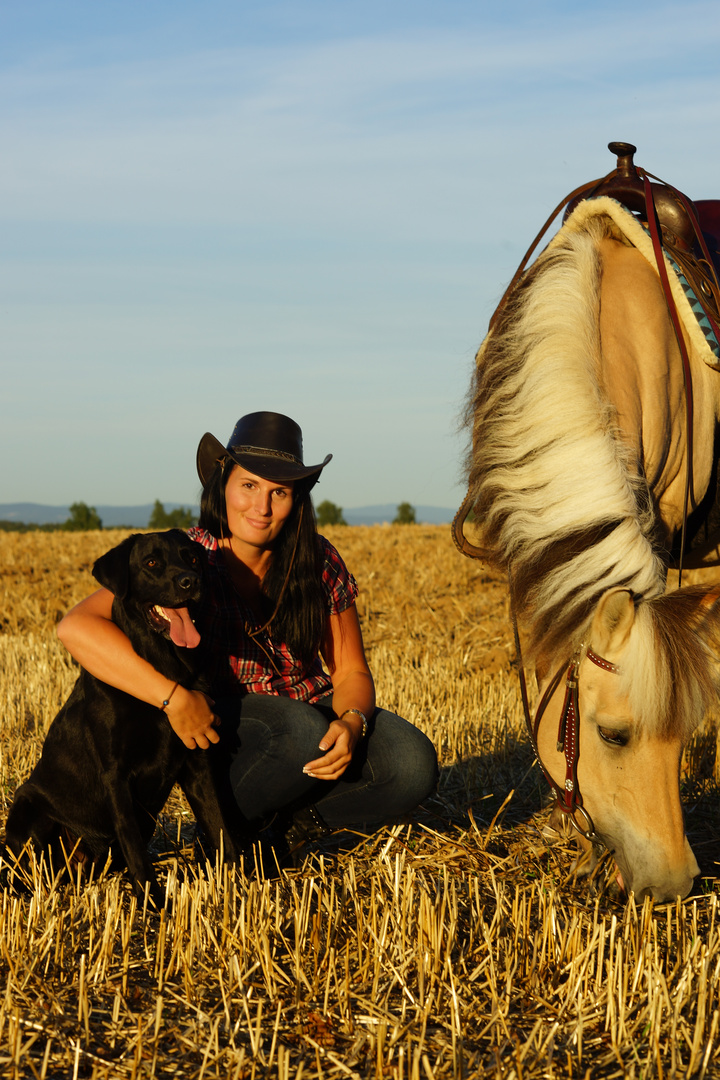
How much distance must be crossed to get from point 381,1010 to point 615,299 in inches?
101

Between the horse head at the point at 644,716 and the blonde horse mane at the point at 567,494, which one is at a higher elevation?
the blonde horse mane at the point at 567,494

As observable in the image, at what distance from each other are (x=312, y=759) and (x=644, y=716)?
124cm

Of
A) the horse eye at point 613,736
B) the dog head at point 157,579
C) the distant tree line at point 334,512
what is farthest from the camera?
the distant tree line at point 334,512

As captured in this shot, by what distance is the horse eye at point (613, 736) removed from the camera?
2.77 meters

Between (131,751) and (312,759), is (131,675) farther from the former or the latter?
(312,759)

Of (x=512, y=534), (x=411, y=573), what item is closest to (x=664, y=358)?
(x=512, y=534)

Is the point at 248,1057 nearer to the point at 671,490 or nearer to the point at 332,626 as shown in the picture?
the point at 332,626

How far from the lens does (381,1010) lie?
84.4 inches

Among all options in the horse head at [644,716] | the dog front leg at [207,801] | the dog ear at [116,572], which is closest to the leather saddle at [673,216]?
the horse head at [644,716]

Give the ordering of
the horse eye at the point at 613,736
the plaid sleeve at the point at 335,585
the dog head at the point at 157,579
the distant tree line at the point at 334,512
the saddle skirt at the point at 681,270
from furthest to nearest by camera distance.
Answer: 1. the distant tree line at the point at 334,512
2. the plaid sleeve at the point at 335,585
3. the saddle skirt at the point at 681,270
4. the dog head at the point at 157,579
5. the horse eye at the point at 613,736

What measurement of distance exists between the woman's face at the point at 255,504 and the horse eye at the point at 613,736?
138 cm

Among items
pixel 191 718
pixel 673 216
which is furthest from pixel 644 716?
pixel 673 216

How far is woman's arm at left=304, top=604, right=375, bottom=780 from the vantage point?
3.28 m

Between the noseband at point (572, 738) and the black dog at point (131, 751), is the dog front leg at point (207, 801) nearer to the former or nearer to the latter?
the black dog at point (131, 751)
